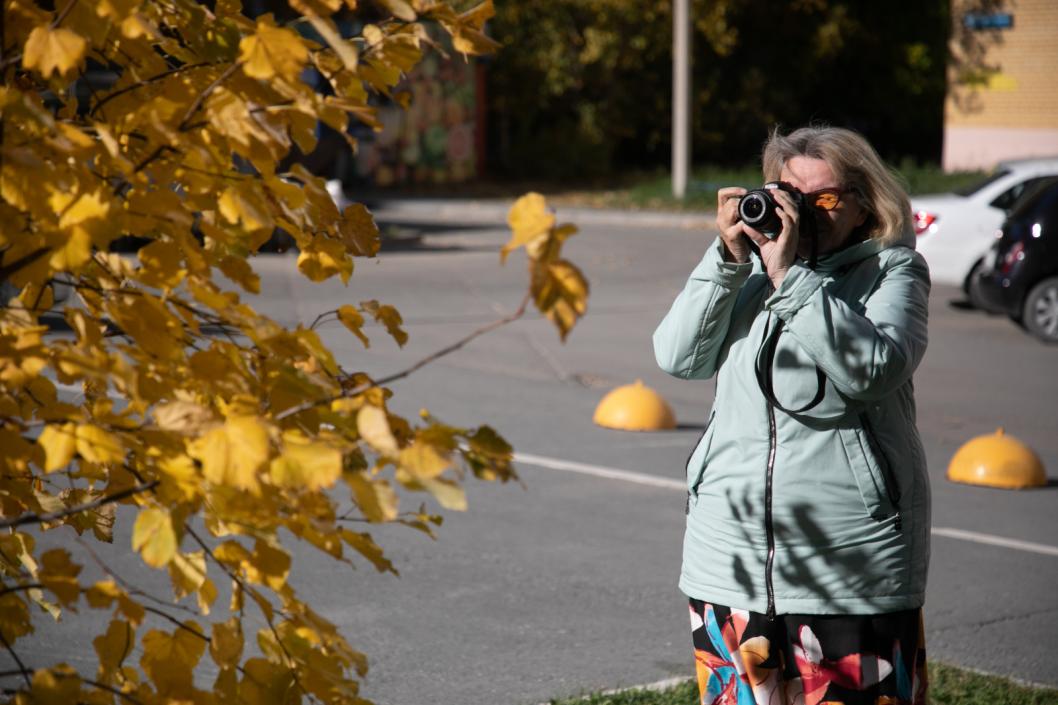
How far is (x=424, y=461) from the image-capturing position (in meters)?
1.69

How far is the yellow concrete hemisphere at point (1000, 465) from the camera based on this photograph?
7.69 m

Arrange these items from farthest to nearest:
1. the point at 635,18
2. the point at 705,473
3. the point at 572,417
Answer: the point at 635,18, the point at 572,417, the point at 705,473

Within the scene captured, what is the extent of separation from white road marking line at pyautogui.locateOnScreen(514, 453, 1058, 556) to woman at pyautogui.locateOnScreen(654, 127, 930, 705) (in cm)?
381

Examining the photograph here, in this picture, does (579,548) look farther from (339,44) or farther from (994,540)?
(339,44)

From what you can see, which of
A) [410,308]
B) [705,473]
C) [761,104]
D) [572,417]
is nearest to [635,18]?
[761,104]

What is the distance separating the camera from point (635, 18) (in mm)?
32781

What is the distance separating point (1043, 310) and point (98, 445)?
1247cm

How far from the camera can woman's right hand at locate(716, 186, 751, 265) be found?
2883mm

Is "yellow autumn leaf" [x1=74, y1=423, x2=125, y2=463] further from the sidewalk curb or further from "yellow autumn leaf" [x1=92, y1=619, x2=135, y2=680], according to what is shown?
the sidewalk curb

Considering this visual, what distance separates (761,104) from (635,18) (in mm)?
4378

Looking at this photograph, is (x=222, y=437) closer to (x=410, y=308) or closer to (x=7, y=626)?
(x=7, y=626)

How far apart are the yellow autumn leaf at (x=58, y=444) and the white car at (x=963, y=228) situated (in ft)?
43.9

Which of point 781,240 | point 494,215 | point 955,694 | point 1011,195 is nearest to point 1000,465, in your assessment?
point 955,694

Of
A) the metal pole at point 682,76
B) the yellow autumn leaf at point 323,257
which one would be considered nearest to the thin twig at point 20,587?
the yellow autumn leaf at point 323,257
